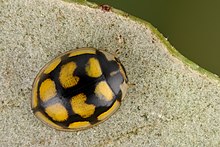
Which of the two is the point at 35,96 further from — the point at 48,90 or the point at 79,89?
the point at 79,89

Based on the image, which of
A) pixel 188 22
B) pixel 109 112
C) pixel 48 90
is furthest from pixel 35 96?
pixel 188 22

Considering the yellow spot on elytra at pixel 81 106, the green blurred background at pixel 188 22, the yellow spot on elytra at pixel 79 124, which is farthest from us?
the green blurred background at pixel 188 22

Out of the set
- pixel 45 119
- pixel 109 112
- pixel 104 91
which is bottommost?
pixel 45 119

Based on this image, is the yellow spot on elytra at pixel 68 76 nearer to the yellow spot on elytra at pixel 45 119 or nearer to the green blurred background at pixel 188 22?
the yellow spot on elytra at pixel 45 119

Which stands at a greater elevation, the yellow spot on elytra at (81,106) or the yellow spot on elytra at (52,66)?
the yellow spot on elytra at (52,66)

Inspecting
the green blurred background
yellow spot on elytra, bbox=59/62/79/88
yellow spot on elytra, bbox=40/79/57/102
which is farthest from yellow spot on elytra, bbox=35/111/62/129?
the green blurred background

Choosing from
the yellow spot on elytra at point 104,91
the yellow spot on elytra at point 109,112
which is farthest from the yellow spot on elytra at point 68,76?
the yellow spot on elytra at point 109,112

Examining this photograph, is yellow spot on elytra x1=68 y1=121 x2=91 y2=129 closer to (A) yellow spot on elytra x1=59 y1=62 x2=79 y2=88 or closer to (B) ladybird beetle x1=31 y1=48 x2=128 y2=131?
(B) ladybird beetle x1=31 y1=48 x2=128 y2=131

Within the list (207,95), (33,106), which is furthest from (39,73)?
(207,95)

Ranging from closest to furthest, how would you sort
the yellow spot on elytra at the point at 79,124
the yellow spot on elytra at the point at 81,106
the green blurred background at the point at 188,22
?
1. the yellow spot on elytra at the point at 81,106
2. the yellow spot on elytra at the point at 79,124
3. the green blurred background at the point at 188,22
